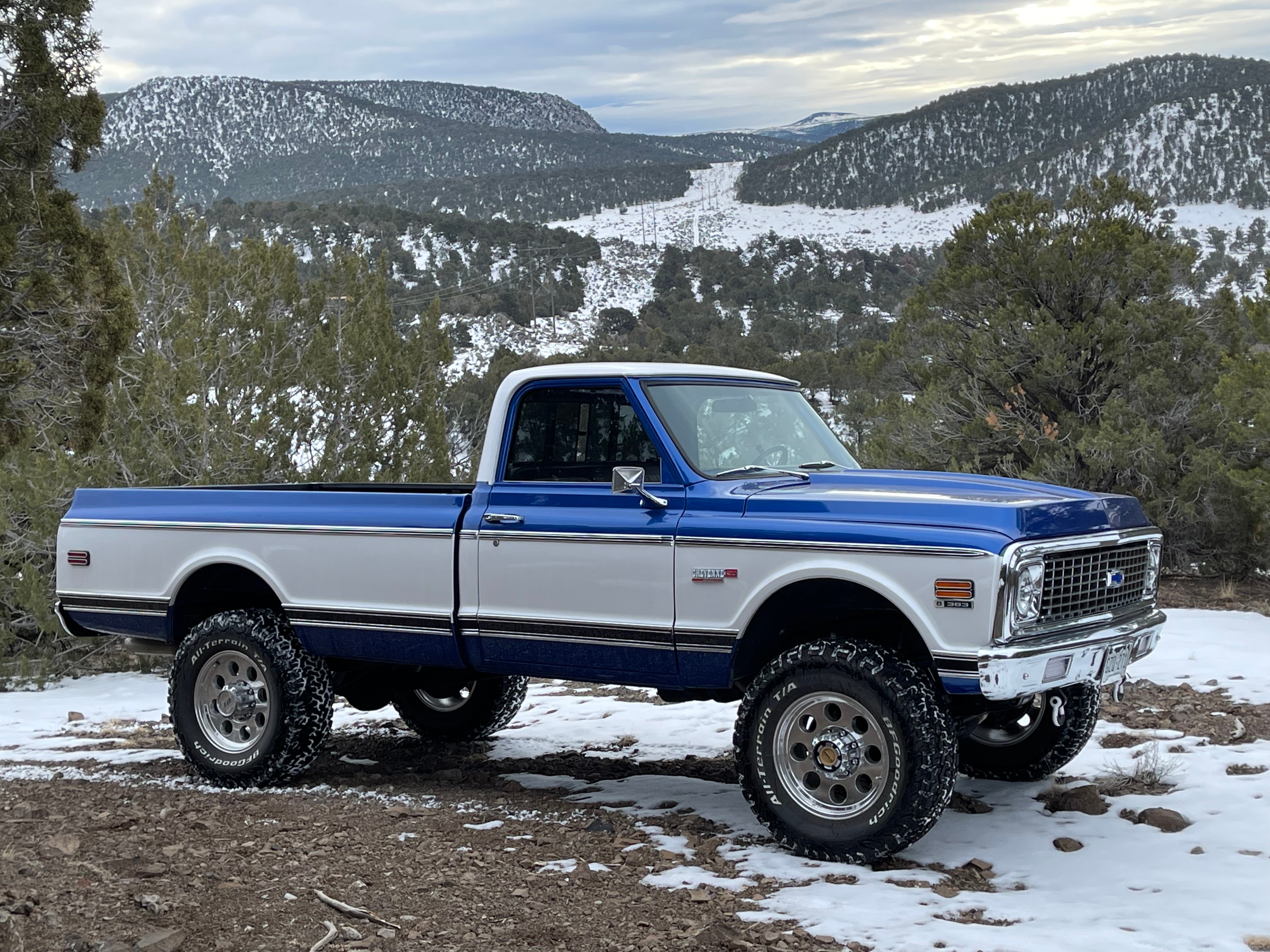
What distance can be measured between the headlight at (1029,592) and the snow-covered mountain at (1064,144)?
116289 mm

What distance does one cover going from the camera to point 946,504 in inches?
198

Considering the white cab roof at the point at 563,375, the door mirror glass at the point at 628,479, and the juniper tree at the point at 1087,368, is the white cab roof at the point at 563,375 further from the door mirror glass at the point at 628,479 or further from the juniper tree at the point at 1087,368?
the juniper tree at the point at 1087,368

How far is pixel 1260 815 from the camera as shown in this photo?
17.9ft

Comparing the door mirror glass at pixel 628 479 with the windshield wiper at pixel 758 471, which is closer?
the door mirror glass at pixel 628 479

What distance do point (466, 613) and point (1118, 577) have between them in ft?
9.65

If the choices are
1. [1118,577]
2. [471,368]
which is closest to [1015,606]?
[1118,577]

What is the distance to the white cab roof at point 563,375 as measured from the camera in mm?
5957

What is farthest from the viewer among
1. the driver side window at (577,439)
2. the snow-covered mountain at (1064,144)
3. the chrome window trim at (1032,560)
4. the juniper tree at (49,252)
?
the snow-covered mountain at (1064,144)

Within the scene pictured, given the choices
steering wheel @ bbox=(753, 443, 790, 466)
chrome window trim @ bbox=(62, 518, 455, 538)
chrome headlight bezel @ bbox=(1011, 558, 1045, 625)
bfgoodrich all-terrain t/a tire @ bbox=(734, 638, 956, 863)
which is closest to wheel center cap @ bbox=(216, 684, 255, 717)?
chrome window trim @ bbox=(62, 518, 455, 538)

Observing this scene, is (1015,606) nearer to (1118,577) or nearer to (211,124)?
(1118,577)

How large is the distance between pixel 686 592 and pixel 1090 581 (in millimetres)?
1684

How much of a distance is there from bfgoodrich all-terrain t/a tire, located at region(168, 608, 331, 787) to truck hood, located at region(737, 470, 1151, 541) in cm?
264

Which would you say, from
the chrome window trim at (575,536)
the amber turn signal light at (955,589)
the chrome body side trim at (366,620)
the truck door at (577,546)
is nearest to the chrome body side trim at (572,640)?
the truck door at (577,546)

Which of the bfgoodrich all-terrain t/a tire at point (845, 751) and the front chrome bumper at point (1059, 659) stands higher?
the front chrome bumper at point (1059, 659)
